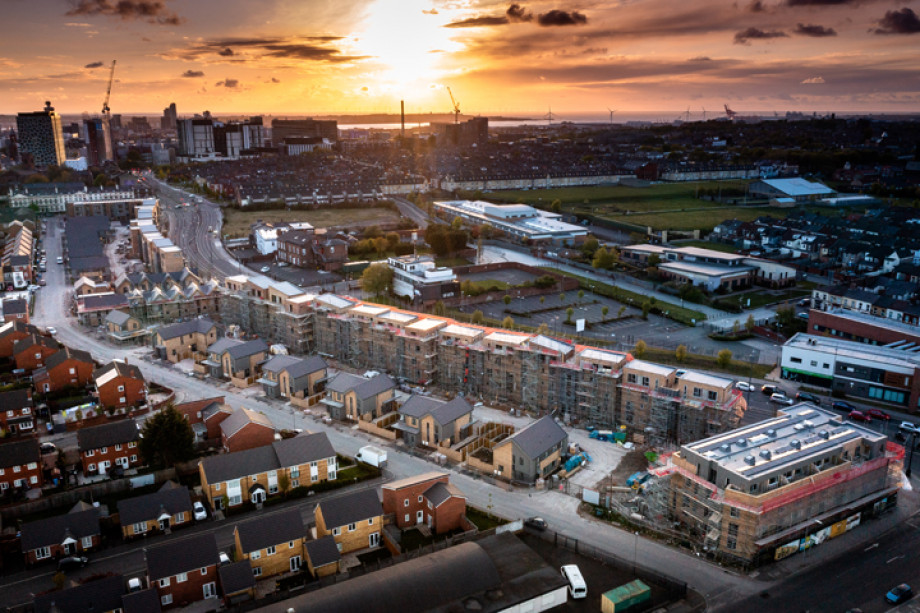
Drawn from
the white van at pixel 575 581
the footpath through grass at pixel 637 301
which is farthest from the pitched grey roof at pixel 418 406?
the footpath through grass at pixel 637 301

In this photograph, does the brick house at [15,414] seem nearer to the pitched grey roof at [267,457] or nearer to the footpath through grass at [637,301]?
the pitched grey roof at [267,457]

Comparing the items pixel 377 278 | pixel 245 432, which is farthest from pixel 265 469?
pixel 377 278

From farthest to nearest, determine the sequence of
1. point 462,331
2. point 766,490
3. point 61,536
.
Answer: point 462,331 → point 61,536 → point 766,490

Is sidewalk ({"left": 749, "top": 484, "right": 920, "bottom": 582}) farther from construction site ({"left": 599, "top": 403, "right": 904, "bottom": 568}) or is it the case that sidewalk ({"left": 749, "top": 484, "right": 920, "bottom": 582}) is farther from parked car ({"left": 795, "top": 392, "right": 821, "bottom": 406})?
parked car ({"left": 795, "top": 392, "right": 821, "bottom": 406})

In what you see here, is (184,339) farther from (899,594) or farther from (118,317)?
(899,594)

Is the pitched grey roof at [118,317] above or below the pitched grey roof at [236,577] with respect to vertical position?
above
